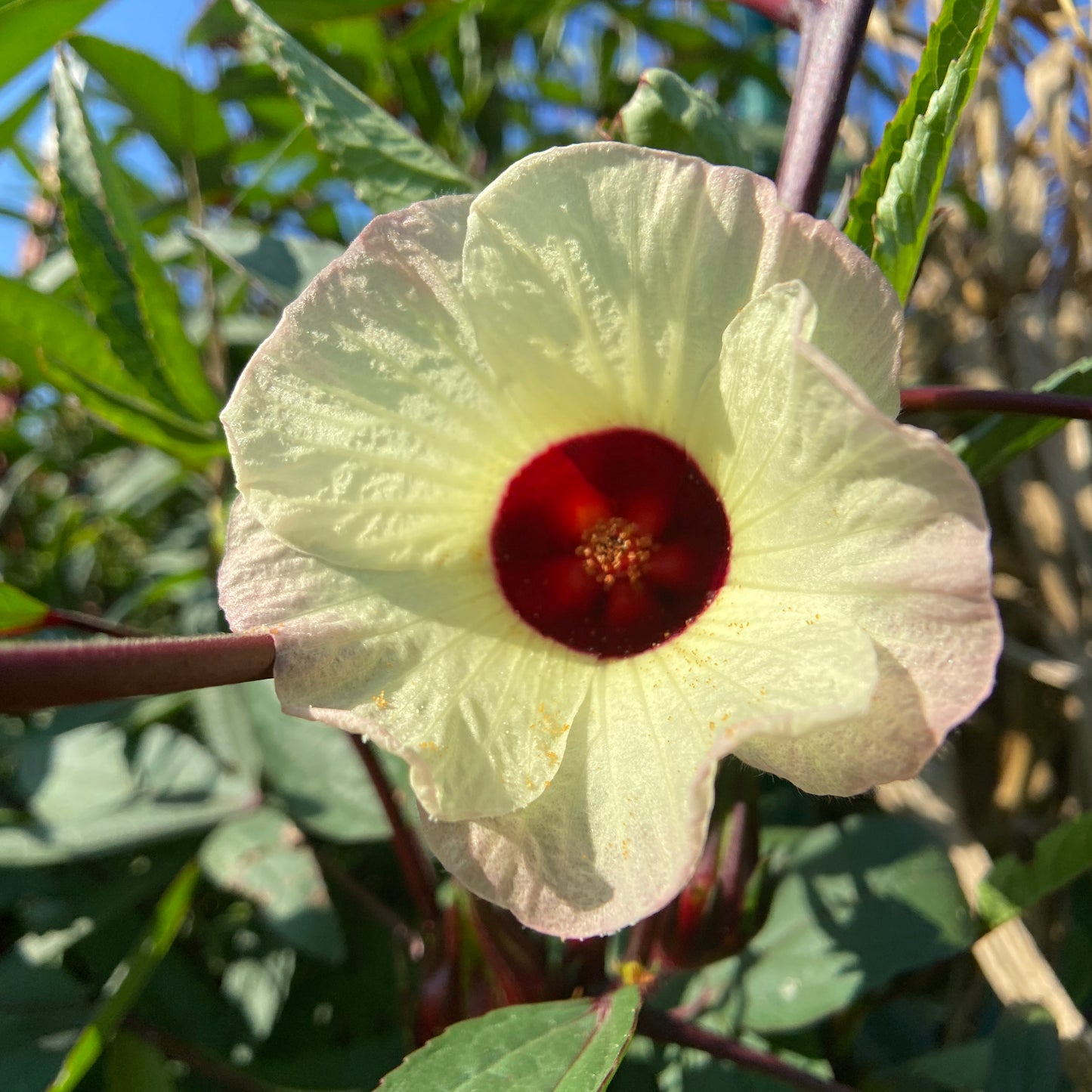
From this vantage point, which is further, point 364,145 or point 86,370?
point 86,370

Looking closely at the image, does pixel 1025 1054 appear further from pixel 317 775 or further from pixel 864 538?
pixel 317 775

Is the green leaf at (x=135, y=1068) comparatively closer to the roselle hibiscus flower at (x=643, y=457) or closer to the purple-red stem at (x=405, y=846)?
the purple-red stem at (x=405, y=846)

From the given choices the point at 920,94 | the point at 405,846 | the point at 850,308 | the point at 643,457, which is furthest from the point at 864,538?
the point at 405,846

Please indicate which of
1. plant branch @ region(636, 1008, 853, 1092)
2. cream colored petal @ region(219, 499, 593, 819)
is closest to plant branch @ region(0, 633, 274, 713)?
cream colored petal @ region(219, 499, 593, 819)

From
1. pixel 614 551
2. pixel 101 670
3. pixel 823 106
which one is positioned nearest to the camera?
pixel 101 670

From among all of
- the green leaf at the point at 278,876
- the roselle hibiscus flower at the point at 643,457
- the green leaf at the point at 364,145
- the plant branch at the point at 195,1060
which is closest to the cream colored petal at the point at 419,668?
the roselle hibiscus flower at the point at 643,457

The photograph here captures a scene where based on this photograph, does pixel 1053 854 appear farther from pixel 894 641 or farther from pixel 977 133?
pixel 977 133

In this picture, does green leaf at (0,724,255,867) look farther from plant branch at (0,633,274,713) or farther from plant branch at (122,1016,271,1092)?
plant branch at (0,633,274,713)
